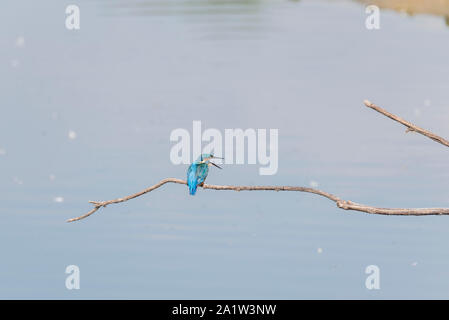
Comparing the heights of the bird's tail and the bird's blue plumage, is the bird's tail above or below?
below

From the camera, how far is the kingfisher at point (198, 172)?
5695mm

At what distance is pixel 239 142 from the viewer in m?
5.97

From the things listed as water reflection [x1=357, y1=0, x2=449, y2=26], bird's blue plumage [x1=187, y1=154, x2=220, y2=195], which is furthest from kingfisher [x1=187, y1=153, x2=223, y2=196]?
water reflection [x1=357, y1=0, x2=449, y2=26]

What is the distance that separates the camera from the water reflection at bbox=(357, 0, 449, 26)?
16734mm

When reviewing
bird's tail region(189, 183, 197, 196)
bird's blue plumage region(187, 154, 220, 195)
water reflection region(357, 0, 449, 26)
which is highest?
water reflection region(357, 0, 449, 26)

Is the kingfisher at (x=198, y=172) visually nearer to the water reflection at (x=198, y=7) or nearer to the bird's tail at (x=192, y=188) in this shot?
the bird's tail at (x=192, y=188)

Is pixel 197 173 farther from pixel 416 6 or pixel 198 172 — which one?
pixel 416 6

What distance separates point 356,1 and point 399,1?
95cm

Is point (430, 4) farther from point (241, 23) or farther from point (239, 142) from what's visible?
point (239, 142)

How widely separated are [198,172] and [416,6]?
39.9 ft

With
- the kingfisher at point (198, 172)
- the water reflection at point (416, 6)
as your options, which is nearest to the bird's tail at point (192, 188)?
the kingfisher at point (198, 172)

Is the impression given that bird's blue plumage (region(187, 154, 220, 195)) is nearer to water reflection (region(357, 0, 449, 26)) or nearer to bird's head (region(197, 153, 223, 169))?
bird's head (region(197, 153, 223, 169))

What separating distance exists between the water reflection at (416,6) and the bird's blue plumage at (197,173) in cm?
1109

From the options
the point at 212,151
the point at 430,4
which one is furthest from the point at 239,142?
the point at 430,4
